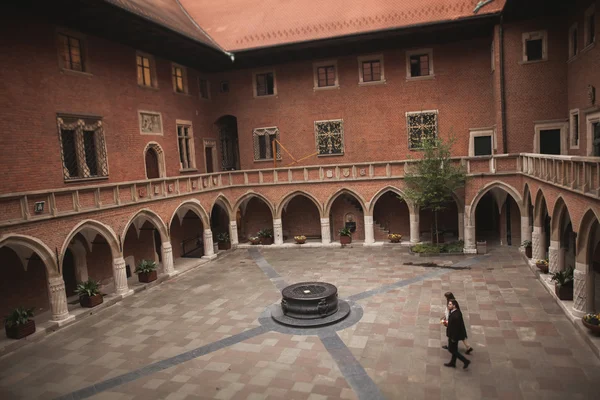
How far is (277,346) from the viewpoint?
11.8 meters

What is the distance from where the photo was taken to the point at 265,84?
27.1 meters

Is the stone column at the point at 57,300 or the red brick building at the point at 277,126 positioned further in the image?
the red brick building at the point at 277,126

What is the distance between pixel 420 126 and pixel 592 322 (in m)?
15.8

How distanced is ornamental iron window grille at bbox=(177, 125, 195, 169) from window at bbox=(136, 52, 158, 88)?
119 inches

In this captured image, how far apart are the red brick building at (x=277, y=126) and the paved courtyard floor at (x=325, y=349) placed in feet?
6.61

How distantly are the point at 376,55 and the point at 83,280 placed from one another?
19473 mm

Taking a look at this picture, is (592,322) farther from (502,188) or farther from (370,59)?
(370,59)

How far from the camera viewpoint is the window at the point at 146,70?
21328mm

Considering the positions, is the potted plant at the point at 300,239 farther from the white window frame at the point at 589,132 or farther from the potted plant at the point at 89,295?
the white window frame at the point at 589,132

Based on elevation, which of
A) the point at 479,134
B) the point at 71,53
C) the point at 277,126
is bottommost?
the point at 479,134

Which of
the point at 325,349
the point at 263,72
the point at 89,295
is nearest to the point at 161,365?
the point at 325,349

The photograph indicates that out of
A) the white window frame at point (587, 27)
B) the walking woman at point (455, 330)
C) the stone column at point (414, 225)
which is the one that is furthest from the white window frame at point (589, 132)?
the walking woman at point (455, 330)

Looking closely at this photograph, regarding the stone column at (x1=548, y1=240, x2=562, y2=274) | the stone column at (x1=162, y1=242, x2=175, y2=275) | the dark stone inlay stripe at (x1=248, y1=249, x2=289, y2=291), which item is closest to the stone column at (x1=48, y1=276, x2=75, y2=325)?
the stone column at (x1=162, y1=242, x2=175, y2=275)

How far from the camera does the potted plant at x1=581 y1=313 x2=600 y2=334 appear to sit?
35.3 feet
